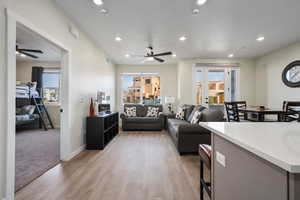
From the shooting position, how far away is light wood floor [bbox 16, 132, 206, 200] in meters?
1.83

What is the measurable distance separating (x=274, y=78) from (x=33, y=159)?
6875mm

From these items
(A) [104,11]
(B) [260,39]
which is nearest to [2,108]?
(A) [104,11]

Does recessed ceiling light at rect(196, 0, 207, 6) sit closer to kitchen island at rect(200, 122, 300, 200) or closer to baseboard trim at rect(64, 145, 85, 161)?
kitchen island at rect(200, 122, 300, 200)

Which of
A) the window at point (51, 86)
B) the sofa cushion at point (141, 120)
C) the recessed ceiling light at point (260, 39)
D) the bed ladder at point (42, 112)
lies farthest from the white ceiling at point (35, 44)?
the recessed ceiling light at point (260, 39)

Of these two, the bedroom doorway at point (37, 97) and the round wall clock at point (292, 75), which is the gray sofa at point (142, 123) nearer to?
the bedroom doorway at point (37, 97)

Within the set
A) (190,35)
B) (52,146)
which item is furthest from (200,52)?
(52,146)

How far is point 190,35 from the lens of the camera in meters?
3.72

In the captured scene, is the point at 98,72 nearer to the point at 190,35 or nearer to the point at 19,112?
the point at 190,35

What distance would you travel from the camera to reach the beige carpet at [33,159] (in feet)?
7.22

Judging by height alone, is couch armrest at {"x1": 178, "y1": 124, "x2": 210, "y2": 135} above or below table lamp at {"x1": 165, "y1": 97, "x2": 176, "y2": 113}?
below

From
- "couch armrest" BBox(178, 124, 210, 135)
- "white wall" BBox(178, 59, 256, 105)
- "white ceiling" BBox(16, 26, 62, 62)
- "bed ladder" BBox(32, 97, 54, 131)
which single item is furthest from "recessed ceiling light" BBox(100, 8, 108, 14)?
"bed ladder" BBox(32, 97, 54, 131)

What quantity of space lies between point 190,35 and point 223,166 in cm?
340

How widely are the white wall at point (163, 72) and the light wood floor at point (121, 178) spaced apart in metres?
3.82

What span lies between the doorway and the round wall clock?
4.86 feet
